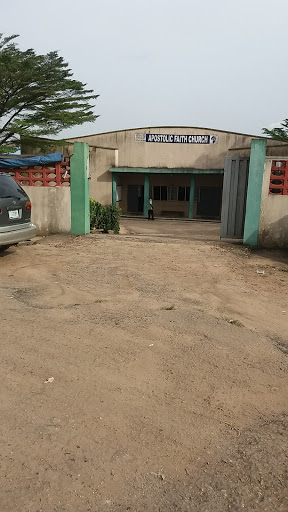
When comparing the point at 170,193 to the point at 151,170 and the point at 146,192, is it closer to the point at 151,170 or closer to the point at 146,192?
the point at 146,192

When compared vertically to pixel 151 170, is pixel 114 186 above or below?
below

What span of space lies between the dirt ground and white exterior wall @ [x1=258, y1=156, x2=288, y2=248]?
322 centimetres

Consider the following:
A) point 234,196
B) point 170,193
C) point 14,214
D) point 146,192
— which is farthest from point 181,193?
point 14,214

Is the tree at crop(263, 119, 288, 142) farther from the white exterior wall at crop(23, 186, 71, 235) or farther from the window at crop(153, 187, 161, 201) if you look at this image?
the white exterior wall at crop(23, 186, 71, 235)

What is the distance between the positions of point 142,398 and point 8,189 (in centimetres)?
494

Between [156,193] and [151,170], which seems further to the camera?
[156,193]

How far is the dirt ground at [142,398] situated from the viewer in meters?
1.92

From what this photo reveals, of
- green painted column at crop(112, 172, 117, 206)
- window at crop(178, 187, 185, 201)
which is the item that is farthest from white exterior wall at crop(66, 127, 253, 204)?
window at crop(178, 187, 185, 201)

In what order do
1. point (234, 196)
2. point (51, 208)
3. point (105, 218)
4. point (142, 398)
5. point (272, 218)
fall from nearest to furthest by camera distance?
point (142, 398)
point (272, 218)
point (234, 196)
point (51, 208)
point (105, 218)

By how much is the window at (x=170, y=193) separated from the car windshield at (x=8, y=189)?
20342 mm

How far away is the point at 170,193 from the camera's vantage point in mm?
26719

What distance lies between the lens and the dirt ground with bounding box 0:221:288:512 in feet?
6.31

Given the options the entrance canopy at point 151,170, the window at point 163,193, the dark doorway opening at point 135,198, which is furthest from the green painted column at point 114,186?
the window at point 163,193

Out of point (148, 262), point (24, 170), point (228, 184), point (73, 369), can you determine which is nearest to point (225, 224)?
point (228, 184)
